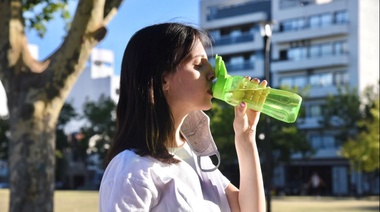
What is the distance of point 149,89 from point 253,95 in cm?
29

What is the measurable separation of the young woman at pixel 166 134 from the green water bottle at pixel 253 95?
3cm

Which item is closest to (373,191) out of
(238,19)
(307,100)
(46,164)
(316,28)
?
(307,100)

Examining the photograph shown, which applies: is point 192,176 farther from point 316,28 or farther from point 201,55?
point 316,28

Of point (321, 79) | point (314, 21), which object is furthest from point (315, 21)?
point (321, 79)

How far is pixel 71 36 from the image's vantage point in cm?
954

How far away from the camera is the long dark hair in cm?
185

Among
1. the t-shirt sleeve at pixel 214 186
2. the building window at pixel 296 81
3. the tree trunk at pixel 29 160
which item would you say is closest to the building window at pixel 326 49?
the building window at pixel 296 81

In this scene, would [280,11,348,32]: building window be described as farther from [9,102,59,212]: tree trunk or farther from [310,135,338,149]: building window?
[9,102,59,212]: tree trunk

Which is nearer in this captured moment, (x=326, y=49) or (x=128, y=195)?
(x=128, y=195)

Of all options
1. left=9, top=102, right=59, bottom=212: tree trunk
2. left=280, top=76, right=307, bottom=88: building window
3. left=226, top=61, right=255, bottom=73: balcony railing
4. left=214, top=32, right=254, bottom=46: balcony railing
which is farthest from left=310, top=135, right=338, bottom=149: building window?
left=9, top=102, right=59, bottom=212: tree trunk

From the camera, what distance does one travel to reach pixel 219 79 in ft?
6.13

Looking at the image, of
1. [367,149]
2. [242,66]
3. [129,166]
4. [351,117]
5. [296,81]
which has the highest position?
[242,66]

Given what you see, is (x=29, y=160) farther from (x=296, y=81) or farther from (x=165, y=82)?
(x=296, y=81)

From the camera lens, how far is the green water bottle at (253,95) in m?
1.87
